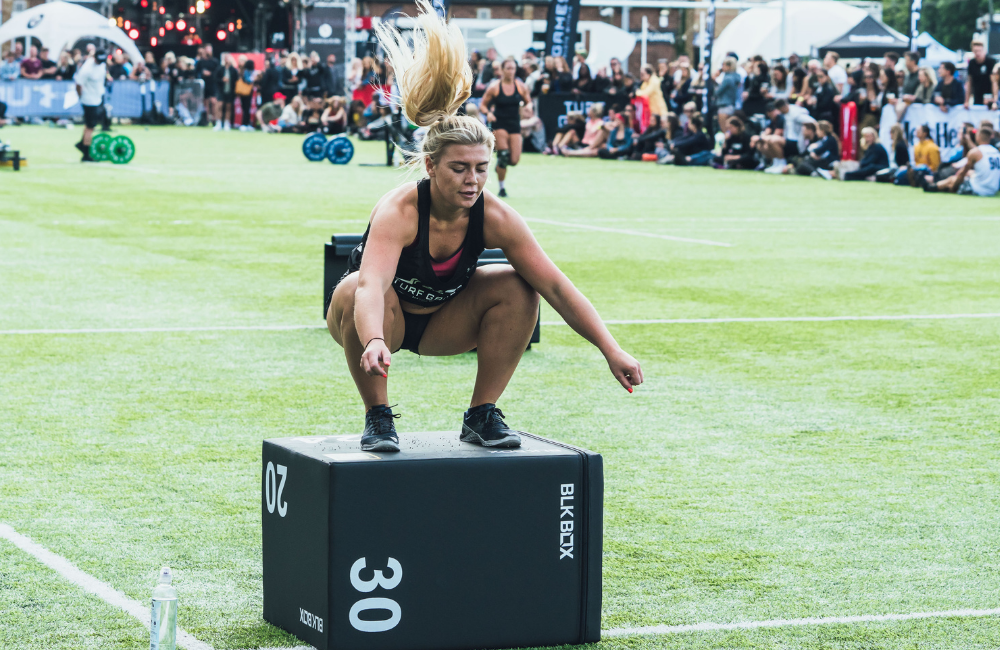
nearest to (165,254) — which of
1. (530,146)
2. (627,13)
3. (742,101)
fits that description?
(742,101)

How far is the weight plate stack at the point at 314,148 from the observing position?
87.6 feet

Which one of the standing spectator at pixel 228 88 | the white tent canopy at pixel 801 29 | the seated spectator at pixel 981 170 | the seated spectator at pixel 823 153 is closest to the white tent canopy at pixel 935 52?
the white tent canopy at pixel 801 29

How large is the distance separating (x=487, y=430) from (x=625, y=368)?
424 mm

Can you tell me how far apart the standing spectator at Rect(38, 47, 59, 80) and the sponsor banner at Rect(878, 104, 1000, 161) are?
87.4ft

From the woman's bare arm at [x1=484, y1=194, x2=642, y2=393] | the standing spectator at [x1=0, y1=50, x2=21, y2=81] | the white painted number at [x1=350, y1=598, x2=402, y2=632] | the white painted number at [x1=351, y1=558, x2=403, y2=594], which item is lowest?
the white painted number at [x1=350, y1=598, x2=402, y2=632]

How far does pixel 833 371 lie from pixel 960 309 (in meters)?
2.73

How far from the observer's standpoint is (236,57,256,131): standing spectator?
41.6 meters

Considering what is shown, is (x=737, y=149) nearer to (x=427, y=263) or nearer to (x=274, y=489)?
(x=427, y=263)

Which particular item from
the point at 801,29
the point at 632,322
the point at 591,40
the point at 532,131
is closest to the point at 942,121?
the point at 532,131

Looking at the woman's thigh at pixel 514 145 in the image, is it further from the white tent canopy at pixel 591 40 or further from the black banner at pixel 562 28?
the white tent canopy at pixel 591 40

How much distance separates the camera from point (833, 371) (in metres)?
7.73

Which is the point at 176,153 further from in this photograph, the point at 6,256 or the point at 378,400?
the point at 378,400

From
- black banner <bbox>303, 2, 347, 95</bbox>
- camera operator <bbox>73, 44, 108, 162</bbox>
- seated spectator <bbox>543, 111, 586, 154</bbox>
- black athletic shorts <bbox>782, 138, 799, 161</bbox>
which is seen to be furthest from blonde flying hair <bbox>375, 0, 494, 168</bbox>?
black banner <bbox>303, 2, 347, 95</bbox>

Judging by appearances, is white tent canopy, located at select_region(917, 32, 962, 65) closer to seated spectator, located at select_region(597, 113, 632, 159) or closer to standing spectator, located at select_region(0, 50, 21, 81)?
seated spectator, located at select_region(597, 113, 632, 159)
